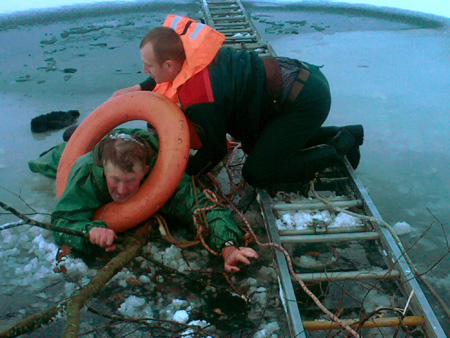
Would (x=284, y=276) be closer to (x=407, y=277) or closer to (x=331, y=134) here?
(x=407, y=277)

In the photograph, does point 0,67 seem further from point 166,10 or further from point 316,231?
point 316,231

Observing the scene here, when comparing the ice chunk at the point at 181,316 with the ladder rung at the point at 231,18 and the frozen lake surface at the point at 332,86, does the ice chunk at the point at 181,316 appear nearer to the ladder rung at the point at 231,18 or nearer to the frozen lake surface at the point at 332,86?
the frozen lake surface at the point at 332,86

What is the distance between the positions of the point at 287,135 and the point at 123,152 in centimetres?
98

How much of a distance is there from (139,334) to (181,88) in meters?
1.21

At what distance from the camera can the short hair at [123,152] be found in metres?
2.11

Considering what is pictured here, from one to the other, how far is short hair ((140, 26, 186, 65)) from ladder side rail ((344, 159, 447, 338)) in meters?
1.30

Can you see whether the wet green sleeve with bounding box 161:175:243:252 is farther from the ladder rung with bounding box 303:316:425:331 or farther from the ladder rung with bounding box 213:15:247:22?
the ladder rung with bounding box 213:15:247:22

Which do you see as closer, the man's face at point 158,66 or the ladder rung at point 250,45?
the man's face at point 158,66

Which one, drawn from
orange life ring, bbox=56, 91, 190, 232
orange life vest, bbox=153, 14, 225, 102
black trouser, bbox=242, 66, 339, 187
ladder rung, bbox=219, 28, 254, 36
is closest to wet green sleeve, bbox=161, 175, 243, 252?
orange life ring, bbox=56, 91, 190, 232

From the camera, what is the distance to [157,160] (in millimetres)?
2346

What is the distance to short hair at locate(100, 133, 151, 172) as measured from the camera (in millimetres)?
2109

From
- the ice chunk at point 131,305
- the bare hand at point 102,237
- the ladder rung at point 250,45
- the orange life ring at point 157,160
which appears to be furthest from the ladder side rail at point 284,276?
the ladder rung at point 250,45

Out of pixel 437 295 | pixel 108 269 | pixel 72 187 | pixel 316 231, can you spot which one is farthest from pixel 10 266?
pixel 437 295

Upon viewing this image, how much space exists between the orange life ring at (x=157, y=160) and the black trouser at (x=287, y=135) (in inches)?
19.5
